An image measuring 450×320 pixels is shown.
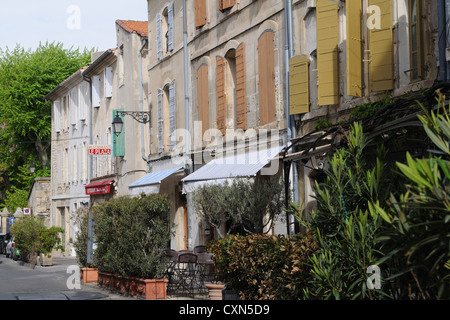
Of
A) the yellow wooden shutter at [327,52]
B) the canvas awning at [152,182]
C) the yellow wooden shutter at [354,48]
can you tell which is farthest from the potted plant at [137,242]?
the canvas awning at [152,182]

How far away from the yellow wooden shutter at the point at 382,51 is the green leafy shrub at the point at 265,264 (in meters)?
3.92

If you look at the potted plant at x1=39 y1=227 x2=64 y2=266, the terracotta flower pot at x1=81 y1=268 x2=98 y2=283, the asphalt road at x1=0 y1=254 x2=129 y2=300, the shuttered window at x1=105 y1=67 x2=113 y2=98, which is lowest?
the asphalt road at x1=0 y1=254 x2=129 y2=300

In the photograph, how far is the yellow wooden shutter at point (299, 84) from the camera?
1556 centimetres

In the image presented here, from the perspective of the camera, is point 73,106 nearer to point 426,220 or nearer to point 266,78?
point 266,78

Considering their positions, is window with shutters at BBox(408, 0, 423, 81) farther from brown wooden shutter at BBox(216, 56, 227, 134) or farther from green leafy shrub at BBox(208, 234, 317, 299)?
brown wooden shutter at BBox(216, 56, 227, 134)

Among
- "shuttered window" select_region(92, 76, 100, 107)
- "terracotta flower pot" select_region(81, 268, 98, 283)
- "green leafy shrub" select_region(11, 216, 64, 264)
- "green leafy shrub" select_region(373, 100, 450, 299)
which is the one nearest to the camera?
"green leafy shrub" select_region(373, 100, 450, 299)

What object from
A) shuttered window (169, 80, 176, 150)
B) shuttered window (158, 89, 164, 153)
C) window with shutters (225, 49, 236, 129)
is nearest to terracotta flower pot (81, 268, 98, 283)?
window with shutters (225, 49, 236, 129)

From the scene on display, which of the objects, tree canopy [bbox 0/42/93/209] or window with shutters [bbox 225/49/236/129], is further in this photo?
tree canopy [bbox 0/42/93/209]

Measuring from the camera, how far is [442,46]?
1125 cm

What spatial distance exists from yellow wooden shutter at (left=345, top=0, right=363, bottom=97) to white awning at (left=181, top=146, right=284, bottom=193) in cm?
308

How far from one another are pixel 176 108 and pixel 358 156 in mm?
16433

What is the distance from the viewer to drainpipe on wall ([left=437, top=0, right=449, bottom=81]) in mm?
11143

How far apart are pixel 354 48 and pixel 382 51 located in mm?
666
